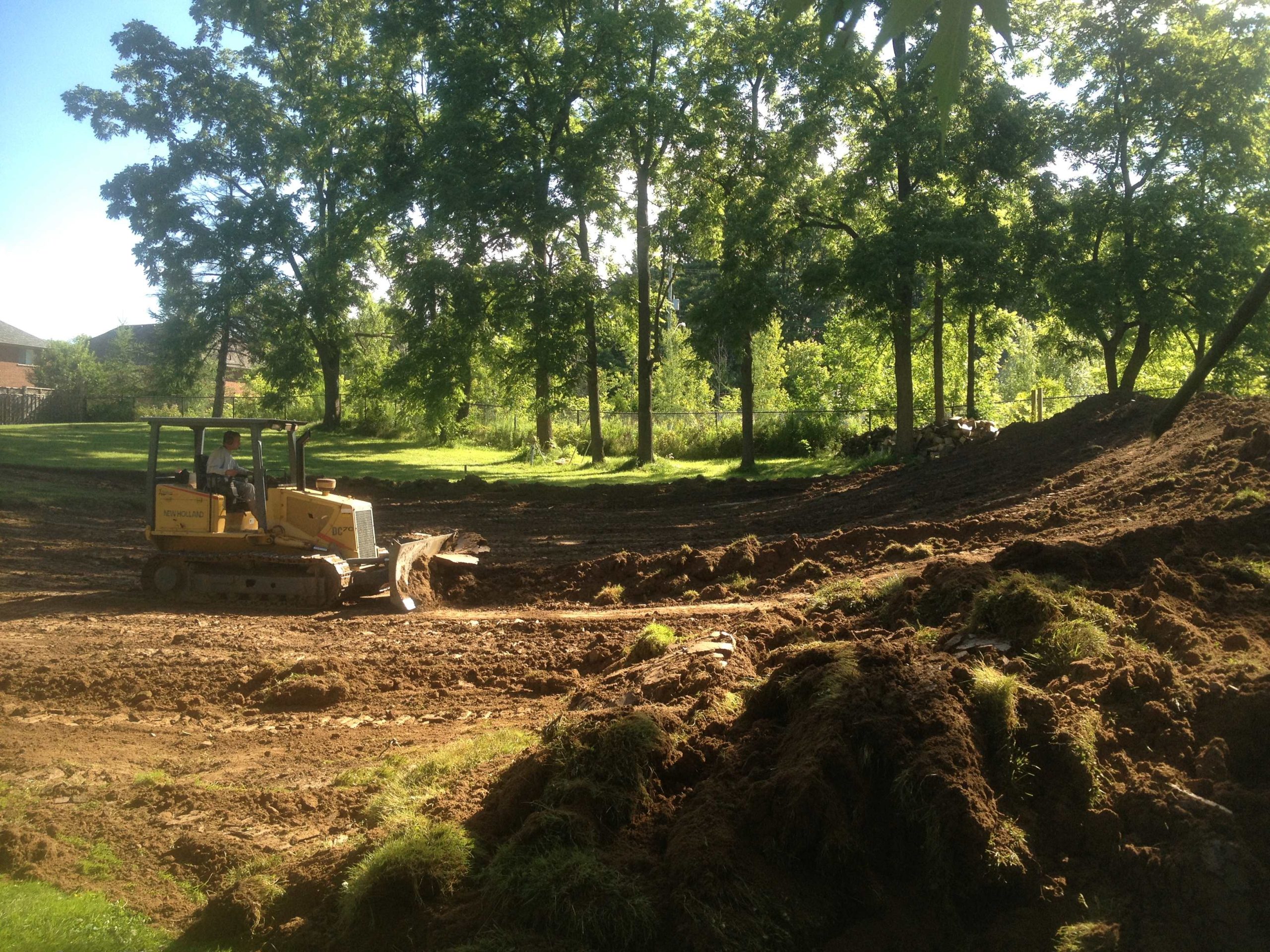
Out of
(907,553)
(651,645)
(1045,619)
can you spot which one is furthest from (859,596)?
(907,553)

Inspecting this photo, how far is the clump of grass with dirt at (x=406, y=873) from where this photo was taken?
16.8 ft

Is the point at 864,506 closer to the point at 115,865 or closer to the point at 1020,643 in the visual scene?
the point at 1020,643

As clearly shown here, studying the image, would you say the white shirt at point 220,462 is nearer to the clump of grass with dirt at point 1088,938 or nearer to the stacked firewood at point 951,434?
the clump of grass with dirt at point 1088,938

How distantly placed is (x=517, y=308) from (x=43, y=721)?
23.9m

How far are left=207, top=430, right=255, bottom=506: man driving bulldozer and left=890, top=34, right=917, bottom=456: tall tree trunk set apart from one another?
18.5 meters

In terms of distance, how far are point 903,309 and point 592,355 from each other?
420 inches

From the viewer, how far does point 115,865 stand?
596 centimetres

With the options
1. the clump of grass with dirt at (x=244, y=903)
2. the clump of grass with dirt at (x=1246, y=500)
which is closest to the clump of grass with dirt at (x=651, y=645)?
the clump of grass with dirt at (x=244, y=903)

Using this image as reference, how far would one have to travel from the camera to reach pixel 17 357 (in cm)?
6212

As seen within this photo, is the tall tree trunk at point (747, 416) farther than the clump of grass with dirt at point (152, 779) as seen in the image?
Yes

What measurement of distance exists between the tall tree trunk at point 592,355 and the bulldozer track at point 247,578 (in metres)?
19.5

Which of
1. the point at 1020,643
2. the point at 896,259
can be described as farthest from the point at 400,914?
the point at 896,259

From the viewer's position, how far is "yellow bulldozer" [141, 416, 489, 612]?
13.2 meters

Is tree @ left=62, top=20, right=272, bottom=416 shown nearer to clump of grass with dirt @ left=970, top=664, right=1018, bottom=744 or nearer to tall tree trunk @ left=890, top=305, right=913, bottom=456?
tall tree trunk @ left=890, top=305, right=913, bottom=456
